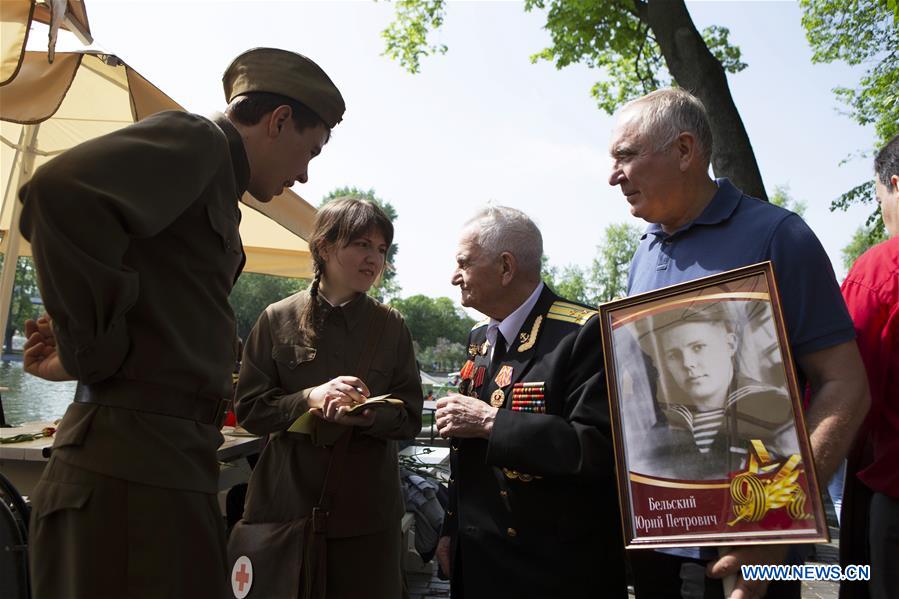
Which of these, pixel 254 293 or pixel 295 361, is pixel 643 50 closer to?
pixel 295 361

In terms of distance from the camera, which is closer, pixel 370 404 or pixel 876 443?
pixel 876 443

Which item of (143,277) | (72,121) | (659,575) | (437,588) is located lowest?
(437,588)

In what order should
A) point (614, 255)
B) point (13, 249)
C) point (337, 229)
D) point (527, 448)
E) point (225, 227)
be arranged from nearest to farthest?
point (225, 227), point (527, 448), point (337, 229), point (13, 249), point (614, 255)

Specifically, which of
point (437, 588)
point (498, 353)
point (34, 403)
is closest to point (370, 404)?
point (498, 353)

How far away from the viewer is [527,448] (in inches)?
82.1

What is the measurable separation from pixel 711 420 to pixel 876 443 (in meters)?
0.94

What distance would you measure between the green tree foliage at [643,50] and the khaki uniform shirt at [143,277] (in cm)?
745

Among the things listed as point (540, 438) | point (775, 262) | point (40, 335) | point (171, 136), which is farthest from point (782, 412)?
point (40, 335)

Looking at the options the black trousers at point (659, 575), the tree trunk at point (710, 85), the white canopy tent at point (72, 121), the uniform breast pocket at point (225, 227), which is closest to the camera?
the uniform breast pocket at point (225, 227)

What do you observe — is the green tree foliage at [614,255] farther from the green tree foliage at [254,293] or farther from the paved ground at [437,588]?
the paved ground at [437,588]

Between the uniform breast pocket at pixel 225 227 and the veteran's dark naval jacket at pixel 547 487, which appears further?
the veteran's dark naval jacket at pixel 547 487

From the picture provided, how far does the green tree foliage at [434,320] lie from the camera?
302ft

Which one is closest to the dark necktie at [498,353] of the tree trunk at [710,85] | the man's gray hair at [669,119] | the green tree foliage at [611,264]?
the man's gray hair at [669,119]

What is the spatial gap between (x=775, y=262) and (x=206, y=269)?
5.13ft
